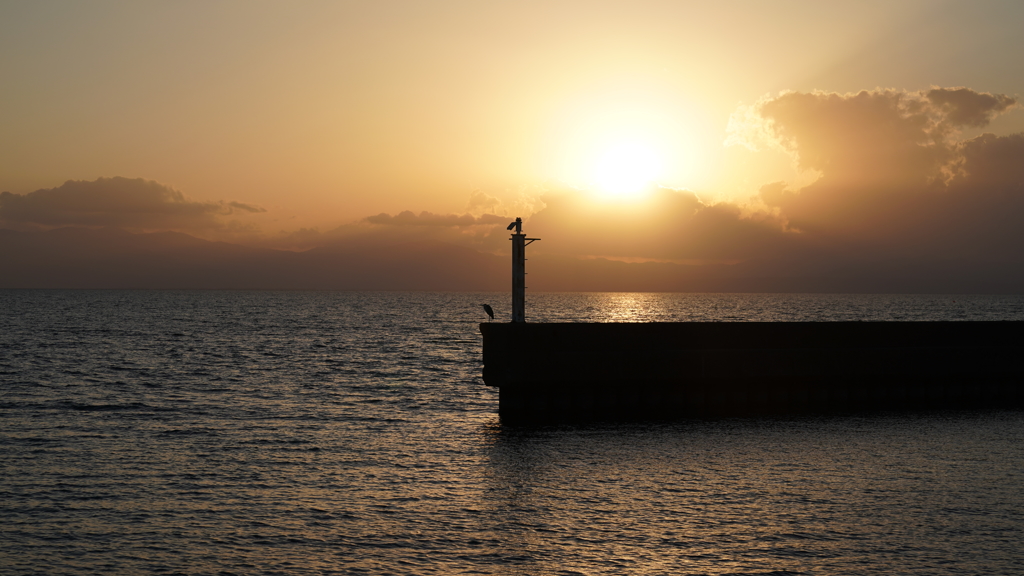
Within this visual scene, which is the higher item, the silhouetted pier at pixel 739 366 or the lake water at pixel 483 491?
the silhouetted pier at pixel 739 366

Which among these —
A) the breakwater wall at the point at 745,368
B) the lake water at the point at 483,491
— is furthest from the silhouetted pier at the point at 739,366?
the lake water at the point at 483,491

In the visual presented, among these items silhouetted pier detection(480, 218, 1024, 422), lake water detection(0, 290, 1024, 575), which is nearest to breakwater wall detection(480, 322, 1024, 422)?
silhouetted pier detection(480, 218, 1024, 422)

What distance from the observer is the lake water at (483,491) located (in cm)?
1289

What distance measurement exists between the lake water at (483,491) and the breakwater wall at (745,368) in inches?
64.7

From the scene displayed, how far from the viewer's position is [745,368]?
90.7ft

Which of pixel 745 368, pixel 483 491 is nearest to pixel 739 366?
pixel 745 368

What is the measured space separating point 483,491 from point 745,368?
1364cm

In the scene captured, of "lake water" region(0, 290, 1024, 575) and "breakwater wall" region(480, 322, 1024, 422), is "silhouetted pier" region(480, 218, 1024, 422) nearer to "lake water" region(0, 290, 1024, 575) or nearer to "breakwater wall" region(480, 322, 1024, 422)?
"breakwater wall" region(480, 322, 1024, 422)

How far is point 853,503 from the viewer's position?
15.9 meters

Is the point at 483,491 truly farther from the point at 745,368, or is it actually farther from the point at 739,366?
the point at 745,368

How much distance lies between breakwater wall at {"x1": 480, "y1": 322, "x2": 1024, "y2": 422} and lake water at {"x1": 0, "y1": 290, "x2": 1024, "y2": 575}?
1.64 metres

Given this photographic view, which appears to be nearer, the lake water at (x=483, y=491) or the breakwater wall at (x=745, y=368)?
the lake water at (x=483, y=491)

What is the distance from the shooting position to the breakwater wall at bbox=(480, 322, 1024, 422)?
26.1 m

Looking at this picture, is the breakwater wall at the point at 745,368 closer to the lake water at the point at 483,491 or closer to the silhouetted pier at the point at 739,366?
the silhouetted pier at the point at 739,366
